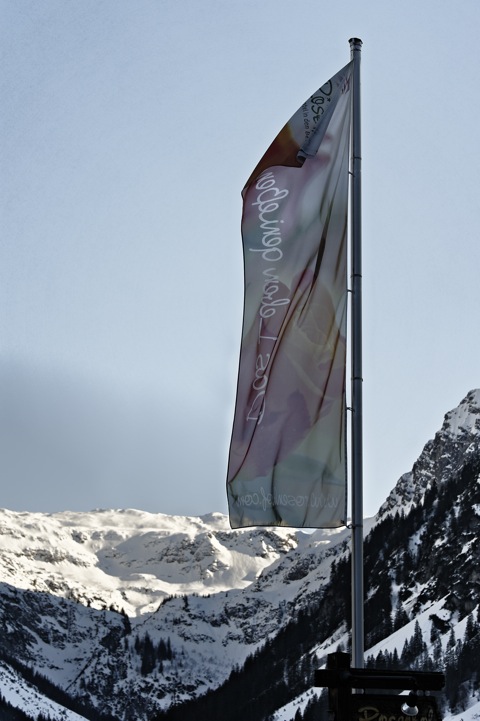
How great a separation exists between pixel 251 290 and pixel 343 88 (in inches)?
123

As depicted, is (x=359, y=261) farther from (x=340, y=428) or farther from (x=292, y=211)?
(x=340, y=428)

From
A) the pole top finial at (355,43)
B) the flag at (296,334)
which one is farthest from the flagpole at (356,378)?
the flag at (296,334)

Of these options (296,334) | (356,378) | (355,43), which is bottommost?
(356,378)

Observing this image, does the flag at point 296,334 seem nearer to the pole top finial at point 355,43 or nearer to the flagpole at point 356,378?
the flagpole at point 356,378

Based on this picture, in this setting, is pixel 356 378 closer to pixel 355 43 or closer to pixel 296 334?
pixel 296 334

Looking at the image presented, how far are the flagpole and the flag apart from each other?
15 centimetres

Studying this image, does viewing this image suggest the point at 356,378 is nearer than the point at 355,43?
Yes

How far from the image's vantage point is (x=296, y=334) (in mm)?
16406

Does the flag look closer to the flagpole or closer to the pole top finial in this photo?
the flagpole

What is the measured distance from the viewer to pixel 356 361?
16.3 meters

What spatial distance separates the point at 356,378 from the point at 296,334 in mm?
929

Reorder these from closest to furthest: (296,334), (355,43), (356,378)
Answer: (356,378) → (296,334) → (355,43)

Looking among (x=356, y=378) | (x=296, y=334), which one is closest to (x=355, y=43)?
(x=296, y=334)

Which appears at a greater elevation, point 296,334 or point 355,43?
point 355,43
